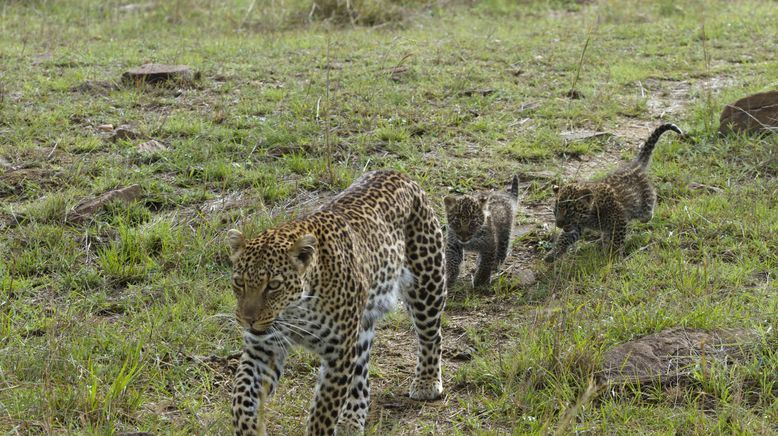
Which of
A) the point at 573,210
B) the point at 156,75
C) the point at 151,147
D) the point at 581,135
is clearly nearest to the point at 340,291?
the point at 573,210

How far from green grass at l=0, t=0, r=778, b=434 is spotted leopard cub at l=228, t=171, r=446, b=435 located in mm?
438

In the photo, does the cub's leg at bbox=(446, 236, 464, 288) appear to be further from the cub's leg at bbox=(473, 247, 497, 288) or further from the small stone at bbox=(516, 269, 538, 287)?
the small stone at bbox=(516, 269, 538, 287)

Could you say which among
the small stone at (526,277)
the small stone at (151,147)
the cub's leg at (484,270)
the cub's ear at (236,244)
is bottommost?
the small stone at (526,277)

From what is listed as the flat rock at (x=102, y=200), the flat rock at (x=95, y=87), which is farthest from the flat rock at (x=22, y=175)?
the flat rock at (x=95, y=87)

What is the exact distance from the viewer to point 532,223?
35.0 feet

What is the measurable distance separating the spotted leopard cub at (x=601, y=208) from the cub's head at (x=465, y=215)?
2.68 feet

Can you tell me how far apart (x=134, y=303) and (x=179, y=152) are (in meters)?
3.19

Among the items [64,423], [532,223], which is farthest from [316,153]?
[64,423]

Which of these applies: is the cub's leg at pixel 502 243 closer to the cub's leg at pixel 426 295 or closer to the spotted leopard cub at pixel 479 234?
the spotted leopard cub at pixel 479 234

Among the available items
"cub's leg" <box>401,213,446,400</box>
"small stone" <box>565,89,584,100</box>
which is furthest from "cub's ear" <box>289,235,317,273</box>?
"small stone" <box>565,89,584,100</box>

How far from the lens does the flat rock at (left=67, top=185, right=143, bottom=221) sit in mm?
9903

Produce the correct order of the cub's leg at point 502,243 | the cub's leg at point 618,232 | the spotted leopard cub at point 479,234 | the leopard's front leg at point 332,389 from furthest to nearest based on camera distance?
the cub's leg at point 618,232 < the cub's leg at point 502,243 < the spotted leopard cub at point 479,234 < the leopard's front leg at point 332,389

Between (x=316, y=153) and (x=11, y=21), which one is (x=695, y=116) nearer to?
(x=316, y=153)

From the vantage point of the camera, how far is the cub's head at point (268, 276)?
19.4 feet
